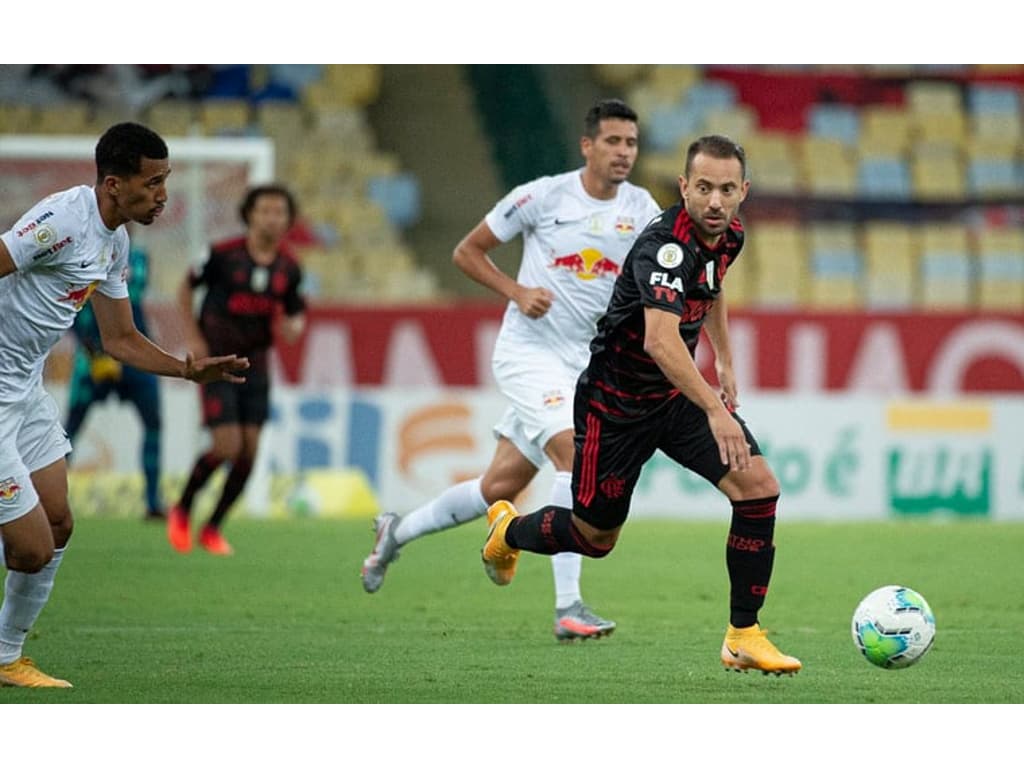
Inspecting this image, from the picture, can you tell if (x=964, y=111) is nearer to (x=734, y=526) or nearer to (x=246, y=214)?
(x=246, y=214)

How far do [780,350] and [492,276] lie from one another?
30.1ft

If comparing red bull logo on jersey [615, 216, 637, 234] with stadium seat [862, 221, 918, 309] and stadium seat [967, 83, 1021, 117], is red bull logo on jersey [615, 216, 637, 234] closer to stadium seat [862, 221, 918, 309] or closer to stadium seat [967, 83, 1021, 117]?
stadium seat [862, 221, 918, 309]

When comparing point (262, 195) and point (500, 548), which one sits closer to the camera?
point (500, 548)

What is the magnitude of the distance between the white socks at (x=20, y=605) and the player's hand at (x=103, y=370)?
7.73m

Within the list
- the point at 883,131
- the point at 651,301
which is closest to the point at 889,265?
the point at 883,131

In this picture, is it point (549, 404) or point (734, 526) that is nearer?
point (734, 526)

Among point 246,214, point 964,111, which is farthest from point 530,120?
point 246,214

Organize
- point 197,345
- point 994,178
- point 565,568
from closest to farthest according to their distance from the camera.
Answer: point 565,568 → point 197,345 → point 994,178

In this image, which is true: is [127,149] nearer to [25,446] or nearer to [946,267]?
[25,446]

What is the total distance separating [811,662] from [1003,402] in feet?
30.5

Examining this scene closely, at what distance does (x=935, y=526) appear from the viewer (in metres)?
14.9

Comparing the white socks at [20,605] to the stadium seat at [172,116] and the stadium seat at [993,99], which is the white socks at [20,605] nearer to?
the stadium seat at [172,116]

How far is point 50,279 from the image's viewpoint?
661cm

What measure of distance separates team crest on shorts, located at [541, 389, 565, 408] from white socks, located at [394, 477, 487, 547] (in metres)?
0.57
